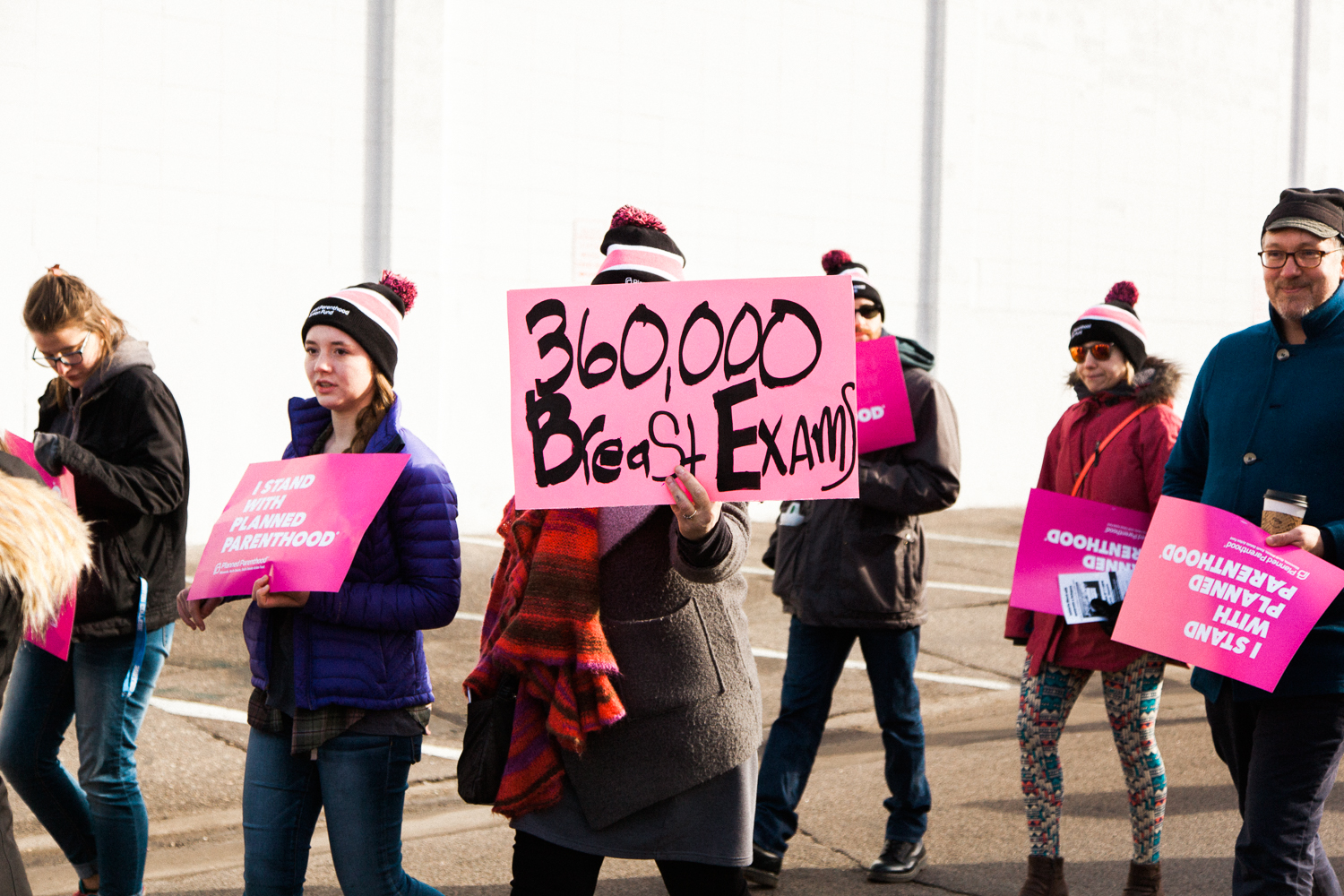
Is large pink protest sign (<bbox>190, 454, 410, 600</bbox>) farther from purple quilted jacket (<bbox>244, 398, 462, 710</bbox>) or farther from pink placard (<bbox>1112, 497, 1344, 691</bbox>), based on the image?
pink placard (<bbox>1112, 497, 1344, 691</bbox>)

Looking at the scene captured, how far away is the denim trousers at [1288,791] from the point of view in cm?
300

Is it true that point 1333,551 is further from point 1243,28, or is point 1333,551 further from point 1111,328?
point 1243,28

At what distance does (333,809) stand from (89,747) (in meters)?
1.12

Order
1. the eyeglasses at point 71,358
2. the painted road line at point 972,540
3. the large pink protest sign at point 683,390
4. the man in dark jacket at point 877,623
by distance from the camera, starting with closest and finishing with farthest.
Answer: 1. the large pink protest sign at point 683,390
2. the eyeglasses at point 71,358
3. the man in dark jacket at point 877,623
4. the painted road line at point 972,540

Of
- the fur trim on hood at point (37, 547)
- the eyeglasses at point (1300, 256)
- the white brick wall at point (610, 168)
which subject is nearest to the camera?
the fur trim on hood at point (37, 547)

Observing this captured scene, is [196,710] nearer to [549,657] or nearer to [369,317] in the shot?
[369,317]

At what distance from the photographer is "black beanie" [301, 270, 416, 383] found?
3.18 metres

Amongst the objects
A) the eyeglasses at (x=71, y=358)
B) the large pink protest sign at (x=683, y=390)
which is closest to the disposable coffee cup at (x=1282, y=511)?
the large pink protest sign at (x=683, y=390)

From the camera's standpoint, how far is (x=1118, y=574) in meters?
4.20

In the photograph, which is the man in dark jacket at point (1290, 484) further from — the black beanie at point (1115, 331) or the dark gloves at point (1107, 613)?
the black beanie at point (1115, 331)

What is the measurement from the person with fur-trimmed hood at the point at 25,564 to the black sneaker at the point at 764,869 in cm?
261

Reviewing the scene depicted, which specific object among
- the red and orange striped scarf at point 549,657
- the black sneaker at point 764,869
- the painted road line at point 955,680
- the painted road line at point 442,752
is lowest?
the painted road line at point 955,680

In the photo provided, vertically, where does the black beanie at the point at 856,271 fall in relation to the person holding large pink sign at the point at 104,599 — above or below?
above

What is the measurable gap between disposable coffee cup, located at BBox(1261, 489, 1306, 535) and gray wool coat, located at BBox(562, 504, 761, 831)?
126cm
